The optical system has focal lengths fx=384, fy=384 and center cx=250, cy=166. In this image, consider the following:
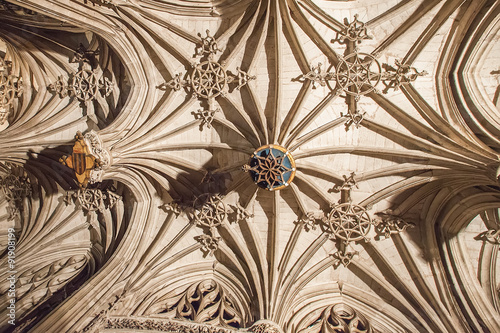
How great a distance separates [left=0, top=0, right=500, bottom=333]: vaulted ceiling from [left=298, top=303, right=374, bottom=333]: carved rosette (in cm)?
4

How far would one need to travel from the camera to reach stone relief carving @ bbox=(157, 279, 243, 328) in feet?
32.8

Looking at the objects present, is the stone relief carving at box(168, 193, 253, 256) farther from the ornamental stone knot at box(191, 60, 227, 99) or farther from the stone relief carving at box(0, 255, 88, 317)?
the stone relief carving at box(0, 255, 88, 317)

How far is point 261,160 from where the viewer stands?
9.76 meters

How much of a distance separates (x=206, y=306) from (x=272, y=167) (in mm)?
4218

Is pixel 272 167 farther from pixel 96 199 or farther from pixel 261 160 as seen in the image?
pixel 96 199

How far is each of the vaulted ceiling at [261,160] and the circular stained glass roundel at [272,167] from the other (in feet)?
0.18

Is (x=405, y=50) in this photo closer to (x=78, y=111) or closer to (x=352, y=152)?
(x=352, y=152)

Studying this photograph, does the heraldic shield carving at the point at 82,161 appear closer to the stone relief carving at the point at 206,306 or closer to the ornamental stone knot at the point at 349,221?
the stone relief carving at the point at 206,306

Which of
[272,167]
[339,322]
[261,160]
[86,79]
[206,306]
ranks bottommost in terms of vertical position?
[206,306]

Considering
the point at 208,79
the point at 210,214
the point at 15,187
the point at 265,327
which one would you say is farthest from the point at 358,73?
the point at 15,187

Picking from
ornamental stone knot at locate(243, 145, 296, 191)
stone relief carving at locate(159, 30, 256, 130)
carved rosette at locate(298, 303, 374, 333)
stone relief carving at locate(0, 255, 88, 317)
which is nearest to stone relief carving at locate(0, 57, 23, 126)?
stone relief carving at locate(0, 255, 88, 317)

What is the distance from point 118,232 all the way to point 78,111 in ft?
12.3

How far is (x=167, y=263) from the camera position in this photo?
10867 millimetres

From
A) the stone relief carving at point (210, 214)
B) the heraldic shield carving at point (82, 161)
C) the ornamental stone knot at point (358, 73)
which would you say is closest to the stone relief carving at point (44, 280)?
the stone relief carving at point (210, 214)
